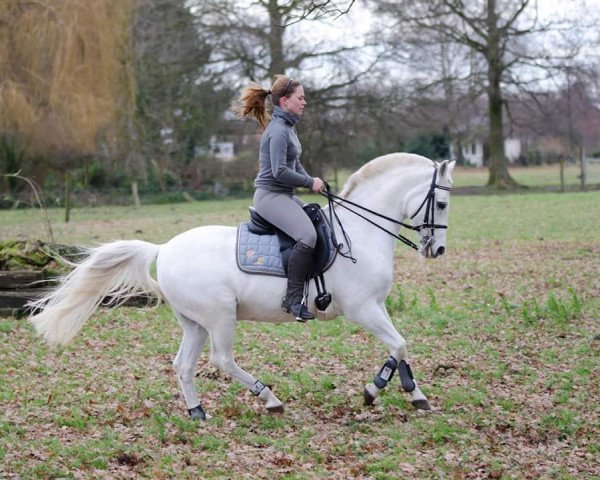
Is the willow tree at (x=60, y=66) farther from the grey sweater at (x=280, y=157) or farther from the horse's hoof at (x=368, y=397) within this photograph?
the horse's hoof at (x=368, y=397)

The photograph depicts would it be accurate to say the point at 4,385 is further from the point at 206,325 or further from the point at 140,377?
the point at 206,325

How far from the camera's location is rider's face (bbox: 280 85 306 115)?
301 inches

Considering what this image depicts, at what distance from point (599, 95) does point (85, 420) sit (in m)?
39.1

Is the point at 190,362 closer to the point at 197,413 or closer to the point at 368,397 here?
the point at 197,413

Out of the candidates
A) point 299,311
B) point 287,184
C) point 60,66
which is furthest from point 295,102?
point 60,66

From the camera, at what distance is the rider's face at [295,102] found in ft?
25.1

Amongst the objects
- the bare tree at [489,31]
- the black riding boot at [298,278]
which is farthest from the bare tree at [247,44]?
the black riding boot at [298,278]

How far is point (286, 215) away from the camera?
25.2 ft

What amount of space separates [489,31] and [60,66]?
66.7 ft

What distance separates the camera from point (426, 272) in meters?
16.5

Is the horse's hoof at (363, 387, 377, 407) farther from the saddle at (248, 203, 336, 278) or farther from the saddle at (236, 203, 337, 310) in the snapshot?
the saddle at (248, 203, 336, 278)

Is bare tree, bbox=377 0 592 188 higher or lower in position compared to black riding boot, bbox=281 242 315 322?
higher

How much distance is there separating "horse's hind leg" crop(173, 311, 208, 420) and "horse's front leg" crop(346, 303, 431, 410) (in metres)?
1.39

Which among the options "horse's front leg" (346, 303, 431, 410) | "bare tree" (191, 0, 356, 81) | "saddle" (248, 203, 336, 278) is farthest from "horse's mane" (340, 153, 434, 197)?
"bare tree" (191, 0, 356, 81)
